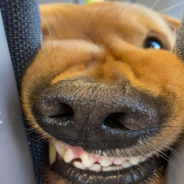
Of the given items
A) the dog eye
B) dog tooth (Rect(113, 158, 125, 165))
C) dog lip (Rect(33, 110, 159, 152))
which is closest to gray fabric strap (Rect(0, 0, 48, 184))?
dog lip (Rect(33, 110, 159, 152))

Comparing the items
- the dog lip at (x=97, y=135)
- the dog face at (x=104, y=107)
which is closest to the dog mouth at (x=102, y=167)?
the dog face at (x=104, y=107)

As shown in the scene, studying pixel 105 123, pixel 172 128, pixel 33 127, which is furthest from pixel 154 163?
pixel 33 127

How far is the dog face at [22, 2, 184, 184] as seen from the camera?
54 centimetres

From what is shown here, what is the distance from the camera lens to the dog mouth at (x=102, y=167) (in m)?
0.69

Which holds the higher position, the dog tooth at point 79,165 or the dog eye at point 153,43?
the dog eye at point 153,43

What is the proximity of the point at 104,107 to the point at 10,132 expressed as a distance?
0.25 meters

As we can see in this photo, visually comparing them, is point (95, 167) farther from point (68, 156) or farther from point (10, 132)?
point (10, 132)

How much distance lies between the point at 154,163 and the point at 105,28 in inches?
24.9

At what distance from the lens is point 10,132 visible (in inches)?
21.9

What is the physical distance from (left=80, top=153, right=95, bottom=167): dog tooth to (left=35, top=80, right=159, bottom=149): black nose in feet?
0.37

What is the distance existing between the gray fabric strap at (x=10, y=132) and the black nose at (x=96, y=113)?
0.25ft

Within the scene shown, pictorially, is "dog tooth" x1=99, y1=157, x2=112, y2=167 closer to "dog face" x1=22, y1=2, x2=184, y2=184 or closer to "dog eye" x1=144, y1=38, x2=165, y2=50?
"dog face" x1=22, y1=2, x2=184, y2=184

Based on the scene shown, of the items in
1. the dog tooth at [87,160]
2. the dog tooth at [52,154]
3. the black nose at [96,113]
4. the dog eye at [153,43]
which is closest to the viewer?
the black nose at [96,113]

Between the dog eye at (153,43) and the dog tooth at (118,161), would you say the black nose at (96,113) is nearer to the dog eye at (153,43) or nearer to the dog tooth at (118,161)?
the dog tooth at (118,161)
